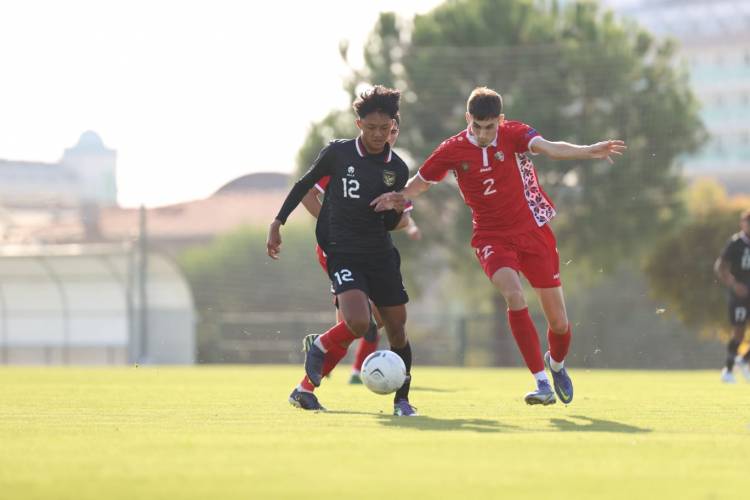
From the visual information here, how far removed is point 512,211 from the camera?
10.8 meters

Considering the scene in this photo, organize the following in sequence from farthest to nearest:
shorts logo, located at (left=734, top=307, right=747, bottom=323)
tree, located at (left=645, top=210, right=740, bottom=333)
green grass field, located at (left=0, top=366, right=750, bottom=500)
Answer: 1. tree, located at (left=645, top=210, right=740, bottom=333)
2. shorts logo, located at (left=734, top=307, right=747, bottom=323)
3. green grass field, located at (left=0, top=366, right=750, bottom=500)

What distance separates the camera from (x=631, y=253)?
131ft

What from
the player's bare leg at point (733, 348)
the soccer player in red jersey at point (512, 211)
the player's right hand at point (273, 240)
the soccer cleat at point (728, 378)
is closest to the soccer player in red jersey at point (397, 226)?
the soccer player in red jersey at point (512, 211)

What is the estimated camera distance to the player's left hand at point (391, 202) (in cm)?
987

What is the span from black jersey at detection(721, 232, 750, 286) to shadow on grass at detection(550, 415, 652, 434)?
10.2 meters

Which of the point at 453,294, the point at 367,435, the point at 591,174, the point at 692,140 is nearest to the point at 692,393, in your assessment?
the point at 367,435

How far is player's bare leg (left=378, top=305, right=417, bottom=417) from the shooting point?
32.8 ft

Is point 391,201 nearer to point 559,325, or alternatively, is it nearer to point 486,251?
point 486,251

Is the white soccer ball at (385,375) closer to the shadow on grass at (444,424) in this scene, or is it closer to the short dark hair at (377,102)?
the shadow on grass at (444,424)

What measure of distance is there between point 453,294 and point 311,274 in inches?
1091

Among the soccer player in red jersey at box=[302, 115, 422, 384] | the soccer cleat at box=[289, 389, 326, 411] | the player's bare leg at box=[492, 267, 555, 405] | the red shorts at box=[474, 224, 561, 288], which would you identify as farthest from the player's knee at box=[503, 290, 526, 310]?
the soccer cleat at box=[289, 389, 326, 411]

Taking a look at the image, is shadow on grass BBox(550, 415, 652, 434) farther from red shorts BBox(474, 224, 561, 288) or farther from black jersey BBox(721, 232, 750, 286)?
black jersey BBox(721, 232, 750, 286)

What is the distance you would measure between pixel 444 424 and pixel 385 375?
993mm

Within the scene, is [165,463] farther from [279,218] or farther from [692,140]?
[692,140]
